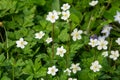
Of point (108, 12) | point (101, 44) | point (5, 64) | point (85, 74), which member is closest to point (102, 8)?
point (108, 12)

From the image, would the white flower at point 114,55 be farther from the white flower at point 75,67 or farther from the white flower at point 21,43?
the white flower at point 21,43

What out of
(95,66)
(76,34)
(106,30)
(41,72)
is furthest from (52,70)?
(106,30)

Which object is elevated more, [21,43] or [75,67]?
[21,43]

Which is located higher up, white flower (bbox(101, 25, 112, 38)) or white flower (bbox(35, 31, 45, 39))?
white flower (bbox(101, 25, 112, 38))

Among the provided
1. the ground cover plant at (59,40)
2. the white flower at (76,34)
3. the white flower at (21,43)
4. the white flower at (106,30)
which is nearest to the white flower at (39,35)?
the ground cover plant at (59,40)

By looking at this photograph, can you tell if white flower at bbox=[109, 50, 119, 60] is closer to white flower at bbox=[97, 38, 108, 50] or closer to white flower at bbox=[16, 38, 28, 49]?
white flower at bbox=[97, 38, 108, 50]

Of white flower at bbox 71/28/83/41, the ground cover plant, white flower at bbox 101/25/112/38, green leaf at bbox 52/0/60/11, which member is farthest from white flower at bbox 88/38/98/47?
green leaf at bbox 52/0/60/11

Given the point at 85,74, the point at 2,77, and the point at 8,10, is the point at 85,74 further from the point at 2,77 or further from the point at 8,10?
the point at 8,10

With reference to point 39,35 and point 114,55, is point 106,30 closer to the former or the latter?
point 114,55

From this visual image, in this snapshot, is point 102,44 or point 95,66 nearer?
point 95,66

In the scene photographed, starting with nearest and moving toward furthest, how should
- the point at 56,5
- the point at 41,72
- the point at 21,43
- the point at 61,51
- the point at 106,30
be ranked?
the point at 41,72 → the point at 61,51 → the point at 21,43 → the point at 106,30 → the point at 56,5
